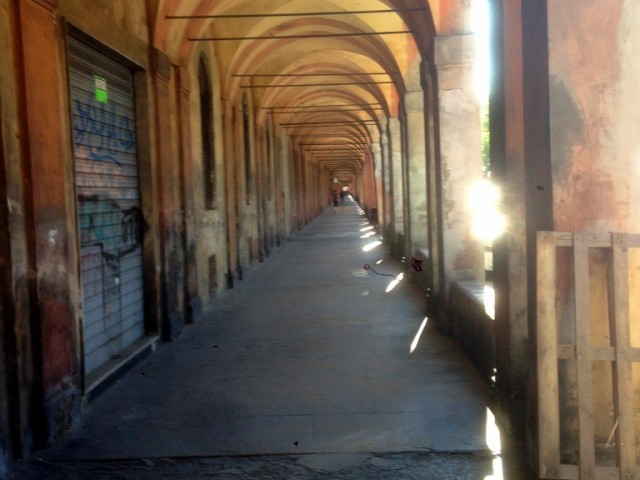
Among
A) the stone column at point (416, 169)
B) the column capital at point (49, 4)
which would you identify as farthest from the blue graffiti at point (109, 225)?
the stone column at point (416, 169)

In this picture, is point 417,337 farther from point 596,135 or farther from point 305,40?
point 305,40

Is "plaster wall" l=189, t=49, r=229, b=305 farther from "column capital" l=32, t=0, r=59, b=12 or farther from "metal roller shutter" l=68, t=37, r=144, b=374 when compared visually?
"column capital" l=32, t=0, r=59, b=12

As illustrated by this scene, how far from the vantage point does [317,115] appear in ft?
106

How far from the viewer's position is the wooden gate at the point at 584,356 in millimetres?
3293

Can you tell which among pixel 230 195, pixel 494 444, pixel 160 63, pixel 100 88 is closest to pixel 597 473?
pixel 494 444

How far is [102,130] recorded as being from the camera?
6.52 metres

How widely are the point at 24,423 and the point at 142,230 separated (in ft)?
11.7

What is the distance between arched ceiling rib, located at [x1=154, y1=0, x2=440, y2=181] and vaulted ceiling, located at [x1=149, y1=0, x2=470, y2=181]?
2 centimetres

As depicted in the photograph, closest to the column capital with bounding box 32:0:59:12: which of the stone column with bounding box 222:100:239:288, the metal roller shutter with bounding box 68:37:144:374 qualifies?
the metal roller shutter with bounding box 68:37:144:374

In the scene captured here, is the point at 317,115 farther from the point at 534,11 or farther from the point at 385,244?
the point at 534,11

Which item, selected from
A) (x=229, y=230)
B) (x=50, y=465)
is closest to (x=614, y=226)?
(x=50, y=465)

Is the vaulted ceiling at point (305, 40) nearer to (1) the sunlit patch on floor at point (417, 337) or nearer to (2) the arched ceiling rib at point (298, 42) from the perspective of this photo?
(2) the arched ceiling rib at point (298, 42)

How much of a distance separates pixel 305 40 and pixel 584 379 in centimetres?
1442

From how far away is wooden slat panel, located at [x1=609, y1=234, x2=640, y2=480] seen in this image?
3.28 meters
